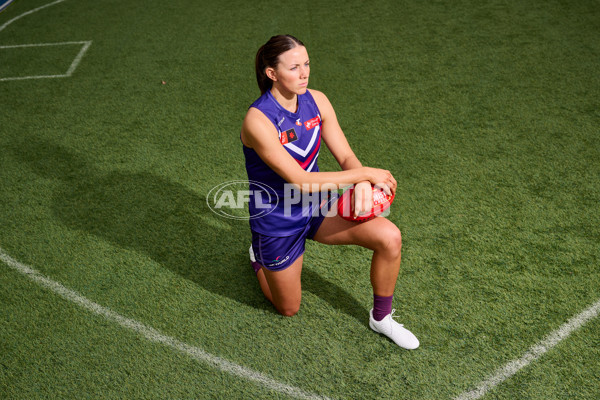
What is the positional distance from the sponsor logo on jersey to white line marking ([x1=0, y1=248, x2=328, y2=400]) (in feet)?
5.06

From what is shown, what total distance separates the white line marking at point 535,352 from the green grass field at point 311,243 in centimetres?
3

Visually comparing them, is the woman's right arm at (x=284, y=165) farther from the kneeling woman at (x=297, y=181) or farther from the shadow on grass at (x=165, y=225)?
the shadow on grass at (x=165, y=225)

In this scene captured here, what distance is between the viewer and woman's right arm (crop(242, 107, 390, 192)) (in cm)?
306

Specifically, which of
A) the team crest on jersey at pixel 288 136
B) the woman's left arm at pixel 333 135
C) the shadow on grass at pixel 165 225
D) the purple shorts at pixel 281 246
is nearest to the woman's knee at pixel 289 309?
the shadow on grass at pixel 165 225

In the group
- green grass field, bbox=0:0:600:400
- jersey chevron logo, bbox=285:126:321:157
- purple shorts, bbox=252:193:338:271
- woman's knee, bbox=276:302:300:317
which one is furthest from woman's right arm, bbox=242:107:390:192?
green grass field, bbox=0:0:600:400

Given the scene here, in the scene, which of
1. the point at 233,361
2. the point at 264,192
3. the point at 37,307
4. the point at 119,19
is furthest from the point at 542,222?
the point at 119,19

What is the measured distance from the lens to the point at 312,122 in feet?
10.9

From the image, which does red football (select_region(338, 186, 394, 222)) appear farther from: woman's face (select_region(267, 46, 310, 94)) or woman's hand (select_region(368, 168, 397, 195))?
woman's face (select_region(267, 46, 310, 94))

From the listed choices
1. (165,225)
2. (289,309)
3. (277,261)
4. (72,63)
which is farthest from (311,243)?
(72,63)

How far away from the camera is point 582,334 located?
11.2 ft

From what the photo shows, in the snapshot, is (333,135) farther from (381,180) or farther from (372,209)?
(372,209)

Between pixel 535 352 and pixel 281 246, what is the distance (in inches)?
67.1

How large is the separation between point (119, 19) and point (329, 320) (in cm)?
769

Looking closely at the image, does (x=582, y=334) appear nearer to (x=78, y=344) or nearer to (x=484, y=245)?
(x=484, y=245)
